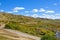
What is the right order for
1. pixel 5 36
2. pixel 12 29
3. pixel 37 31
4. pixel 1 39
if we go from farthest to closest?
pixel 37 31 < pixel 12 29 < pixel 5 36 < pixel 1 39

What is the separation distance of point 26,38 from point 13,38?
2.02m

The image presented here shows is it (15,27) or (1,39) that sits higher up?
(15,27)

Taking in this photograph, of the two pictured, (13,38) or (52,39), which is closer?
(52,39)

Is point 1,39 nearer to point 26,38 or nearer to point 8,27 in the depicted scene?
point 26,38

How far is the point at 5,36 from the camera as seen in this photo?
37.7 metres

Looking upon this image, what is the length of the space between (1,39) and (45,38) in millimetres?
6805

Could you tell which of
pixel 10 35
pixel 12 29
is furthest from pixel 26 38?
pixel 12 29

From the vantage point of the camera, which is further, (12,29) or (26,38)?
(12,29)

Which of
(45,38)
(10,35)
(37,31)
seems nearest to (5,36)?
(10,35)

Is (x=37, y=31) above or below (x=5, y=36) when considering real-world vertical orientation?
above

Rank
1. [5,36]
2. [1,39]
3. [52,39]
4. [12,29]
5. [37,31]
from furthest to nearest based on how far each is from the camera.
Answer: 1. [37,31]
2. [12,29]
3. [5,36]
4. [1,39]
5. [52,39]

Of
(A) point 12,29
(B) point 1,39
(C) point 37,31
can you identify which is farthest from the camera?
(C) point 37,31

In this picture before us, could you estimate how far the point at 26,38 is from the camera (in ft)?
120

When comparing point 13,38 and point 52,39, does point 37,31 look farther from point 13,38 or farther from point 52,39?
point 52,39
